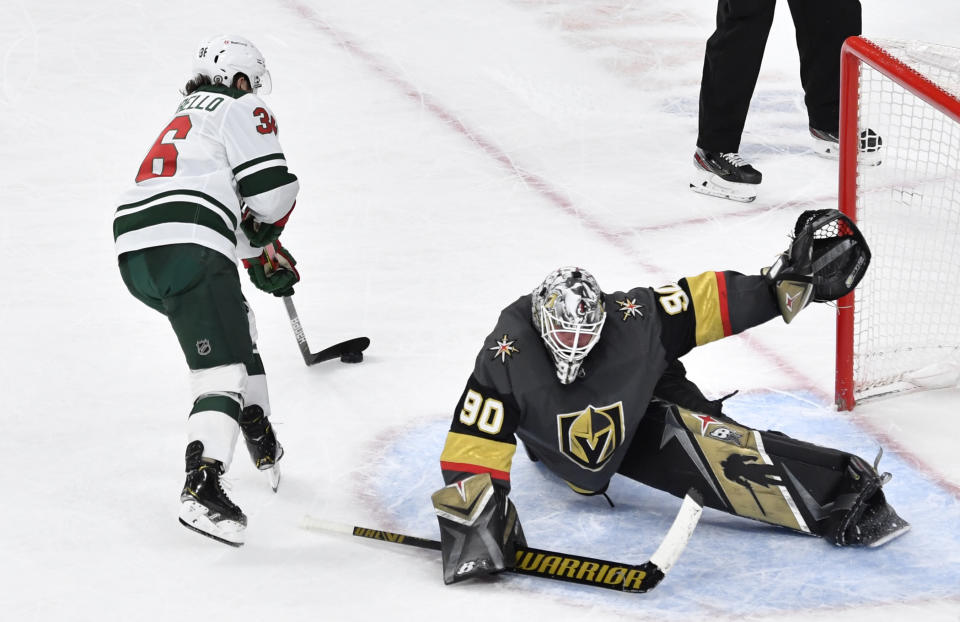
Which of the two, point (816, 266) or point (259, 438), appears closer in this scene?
point (816, 266)

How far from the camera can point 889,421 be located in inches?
133

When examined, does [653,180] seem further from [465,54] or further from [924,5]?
[924,5]

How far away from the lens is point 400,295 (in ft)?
13.7

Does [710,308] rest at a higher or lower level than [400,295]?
higher

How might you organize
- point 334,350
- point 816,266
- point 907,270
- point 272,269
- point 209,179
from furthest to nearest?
point 907,270 < point 334,350 < point 272,269 < point 209,179 < point 816,266

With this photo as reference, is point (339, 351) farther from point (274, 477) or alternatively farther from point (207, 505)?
point (207, 505)

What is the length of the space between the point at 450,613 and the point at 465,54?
13.0 ft

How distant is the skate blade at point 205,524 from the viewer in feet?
8.85

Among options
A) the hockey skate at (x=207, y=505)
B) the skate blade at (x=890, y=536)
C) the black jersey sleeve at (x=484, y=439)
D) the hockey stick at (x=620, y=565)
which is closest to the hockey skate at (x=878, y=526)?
the skate blade at (x=890, y=536)

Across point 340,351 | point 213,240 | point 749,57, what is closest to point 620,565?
point 213,240

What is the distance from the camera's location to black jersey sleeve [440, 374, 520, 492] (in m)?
2.75

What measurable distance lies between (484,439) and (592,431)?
9.0 inches

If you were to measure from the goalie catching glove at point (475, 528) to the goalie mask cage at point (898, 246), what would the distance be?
3.79ft

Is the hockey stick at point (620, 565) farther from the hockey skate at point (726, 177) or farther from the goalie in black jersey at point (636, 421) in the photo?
the hockey skate at point (726, 177)
